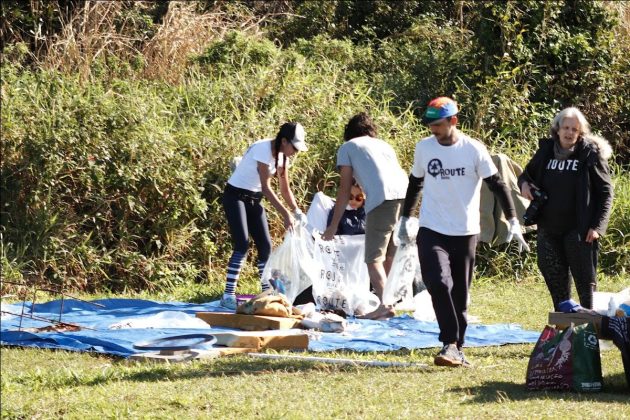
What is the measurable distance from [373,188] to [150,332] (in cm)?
239

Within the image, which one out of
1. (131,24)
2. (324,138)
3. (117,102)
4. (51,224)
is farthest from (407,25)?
(51,224)

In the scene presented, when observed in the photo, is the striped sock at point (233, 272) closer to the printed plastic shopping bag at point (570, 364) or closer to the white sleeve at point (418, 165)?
the white sleeve at point (418, 165)

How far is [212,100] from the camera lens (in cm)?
1347

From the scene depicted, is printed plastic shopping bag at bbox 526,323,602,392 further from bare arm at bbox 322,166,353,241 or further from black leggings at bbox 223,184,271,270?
black leggings at bbox 223,184,271,270

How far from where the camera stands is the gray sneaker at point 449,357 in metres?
7.41

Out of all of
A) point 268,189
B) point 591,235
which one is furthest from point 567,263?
point 268,189

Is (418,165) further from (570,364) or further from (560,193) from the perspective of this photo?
(570,364)

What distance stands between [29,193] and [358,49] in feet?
24.9

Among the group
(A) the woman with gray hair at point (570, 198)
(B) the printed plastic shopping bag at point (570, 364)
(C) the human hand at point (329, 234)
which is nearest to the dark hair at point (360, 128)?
(C) the human hand at point (329, 234)

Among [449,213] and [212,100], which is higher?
[212,100]

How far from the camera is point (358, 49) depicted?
56.9ft

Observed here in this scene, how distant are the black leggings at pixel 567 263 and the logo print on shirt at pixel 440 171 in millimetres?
965

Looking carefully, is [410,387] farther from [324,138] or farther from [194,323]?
[324,138]

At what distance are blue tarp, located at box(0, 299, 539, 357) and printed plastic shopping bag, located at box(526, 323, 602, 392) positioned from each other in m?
1.78
